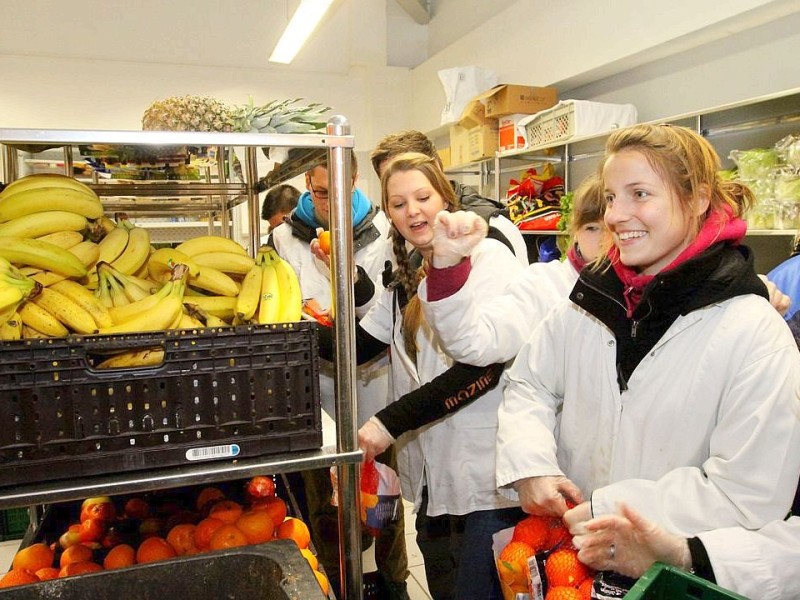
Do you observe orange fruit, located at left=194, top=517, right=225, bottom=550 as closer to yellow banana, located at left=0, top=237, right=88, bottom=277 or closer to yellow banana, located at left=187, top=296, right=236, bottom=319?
yellow banana, located at left=187, top=296, right=236, bottom=319

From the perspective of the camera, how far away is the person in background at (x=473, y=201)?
6.34ft

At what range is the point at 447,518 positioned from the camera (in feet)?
6.37

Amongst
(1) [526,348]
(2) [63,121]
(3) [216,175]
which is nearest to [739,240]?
(1) [526,348]

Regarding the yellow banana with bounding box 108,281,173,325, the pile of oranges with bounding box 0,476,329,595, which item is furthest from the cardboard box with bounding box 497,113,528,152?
the yellow banana with bounding box 108,281,173,325

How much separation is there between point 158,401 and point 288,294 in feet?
1.15

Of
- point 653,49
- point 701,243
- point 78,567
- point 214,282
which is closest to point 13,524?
point 78,567

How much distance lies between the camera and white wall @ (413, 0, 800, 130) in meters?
3.26

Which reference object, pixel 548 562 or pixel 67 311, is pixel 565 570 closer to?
pixel 548 562

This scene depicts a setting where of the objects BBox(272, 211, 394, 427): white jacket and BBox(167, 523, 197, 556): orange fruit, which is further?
BBox(272, 211, 394, 427): white jacket

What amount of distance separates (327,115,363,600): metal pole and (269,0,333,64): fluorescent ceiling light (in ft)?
10.9

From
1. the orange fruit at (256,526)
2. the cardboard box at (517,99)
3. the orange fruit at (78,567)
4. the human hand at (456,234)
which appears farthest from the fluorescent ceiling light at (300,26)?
the orange fruit at (78,567)

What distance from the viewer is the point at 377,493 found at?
195cm

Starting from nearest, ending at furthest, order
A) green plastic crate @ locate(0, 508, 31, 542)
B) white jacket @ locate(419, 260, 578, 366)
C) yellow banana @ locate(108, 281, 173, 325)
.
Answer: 1. yellow banana @ locate(108, 281, 173, 325)
2. white jacket @ locate(419, 260, 578, 366)
3. green plastic crate @ locate(0, 508, 31, 542)

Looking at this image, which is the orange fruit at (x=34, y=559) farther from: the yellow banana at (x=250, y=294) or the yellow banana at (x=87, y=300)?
the yellow banana at (x=250, y=294)
